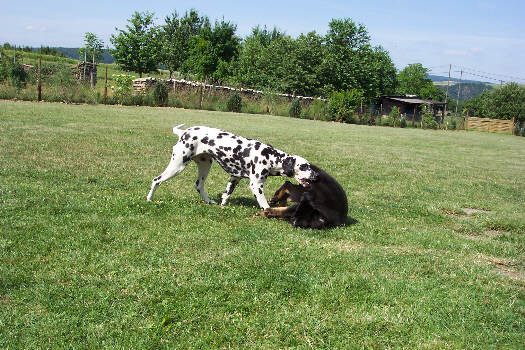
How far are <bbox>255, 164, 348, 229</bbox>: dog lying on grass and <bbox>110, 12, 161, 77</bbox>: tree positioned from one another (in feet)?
164

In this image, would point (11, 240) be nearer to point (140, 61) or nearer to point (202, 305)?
point (202, 305)

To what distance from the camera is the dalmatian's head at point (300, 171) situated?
7.16 meters

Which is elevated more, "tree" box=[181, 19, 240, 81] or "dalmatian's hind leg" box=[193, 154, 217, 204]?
"tree" box=[181, 19, 240, 81]

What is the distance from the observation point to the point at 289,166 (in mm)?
7289

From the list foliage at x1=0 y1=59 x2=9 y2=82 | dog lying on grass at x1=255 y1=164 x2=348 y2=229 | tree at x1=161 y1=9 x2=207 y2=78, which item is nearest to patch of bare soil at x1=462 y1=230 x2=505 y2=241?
dog lying on grass at x1=255 y1=164 x2=348 y2=229

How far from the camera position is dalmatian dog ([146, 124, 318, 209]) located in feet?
24.1

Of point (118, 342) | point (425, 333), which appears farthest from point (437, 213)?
point (118, 342)

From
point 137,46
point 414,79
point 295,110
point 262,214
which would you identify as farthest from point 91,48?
point 414,79

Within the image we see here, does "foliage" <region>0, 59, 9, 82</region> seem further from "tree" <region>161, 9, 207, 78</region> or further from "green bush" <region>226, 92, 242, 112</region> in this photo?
"tree" <region>161, 9, 207, 78</region>

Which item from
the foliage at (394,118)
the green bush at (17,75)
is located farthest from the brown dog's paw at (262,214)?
the foliage at (394,118)

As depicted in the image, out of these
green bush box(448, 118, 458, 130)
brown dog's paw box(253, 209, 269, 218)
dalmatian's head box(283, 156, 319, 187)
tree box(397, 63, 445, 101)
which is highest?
tree box(397, 63, 445, 101)

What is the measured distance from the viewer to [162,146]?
45.9 feet

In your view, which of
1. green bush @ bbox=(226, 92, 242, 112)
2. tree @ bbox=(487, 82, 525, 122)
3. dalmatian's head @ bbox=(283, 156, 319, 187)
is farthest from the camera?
tree @ bbox=(487, 82, 525, 122)

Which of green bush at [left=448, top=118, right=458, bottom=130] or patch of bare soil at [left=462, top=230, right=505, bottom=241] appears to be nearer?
patch of bare soil at [left=462, top=230, right=505, bottom=241]
